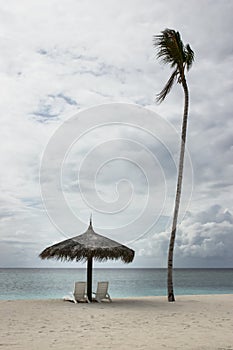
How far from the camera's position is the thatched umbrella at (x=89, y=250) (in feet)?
41.4

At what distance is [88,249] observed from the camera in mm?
12570

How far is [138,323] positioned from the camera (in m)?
8.62

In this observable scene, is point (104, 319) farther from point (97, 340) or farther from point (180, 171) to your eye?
point (180, 171)

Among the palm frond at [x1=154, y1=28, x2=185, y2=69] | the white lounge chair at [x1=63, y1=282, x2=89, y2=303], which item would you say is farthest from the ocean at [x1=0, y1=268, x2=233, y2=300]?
the palm frond at [x1=154, y1=28, x2=185, y2=69]

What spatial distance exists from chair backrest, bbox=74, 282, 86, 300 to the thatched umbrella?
206mm

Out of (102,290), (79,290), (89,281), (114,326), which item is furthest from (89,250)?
(114,326)

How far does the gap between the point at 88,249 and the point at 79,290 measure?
114cm

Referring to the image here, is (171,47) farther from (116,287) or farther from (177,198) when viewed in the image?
(116,287)

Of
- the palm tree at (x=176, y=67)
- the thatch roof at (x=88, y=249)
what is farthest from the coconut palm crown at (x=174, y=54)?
the thatch roof at (x=88, y=249)

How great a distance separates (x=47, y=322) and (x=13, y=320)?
71 cm

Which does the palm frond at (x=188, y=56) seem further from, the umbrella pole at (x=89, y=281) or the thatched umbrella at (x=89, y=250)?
the umbrella pole at (x=89, y=281)

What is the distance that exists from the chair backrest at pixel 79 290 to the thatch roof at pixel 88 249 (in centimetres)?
68

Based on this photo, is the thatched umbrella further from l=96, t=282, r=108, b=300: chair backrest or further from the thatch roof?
l=96, t=282, r=108, b=300: chair backrest

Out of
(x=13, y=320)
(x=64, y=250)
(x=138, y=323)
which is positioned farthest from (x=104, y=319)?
(x=64, y=250)
